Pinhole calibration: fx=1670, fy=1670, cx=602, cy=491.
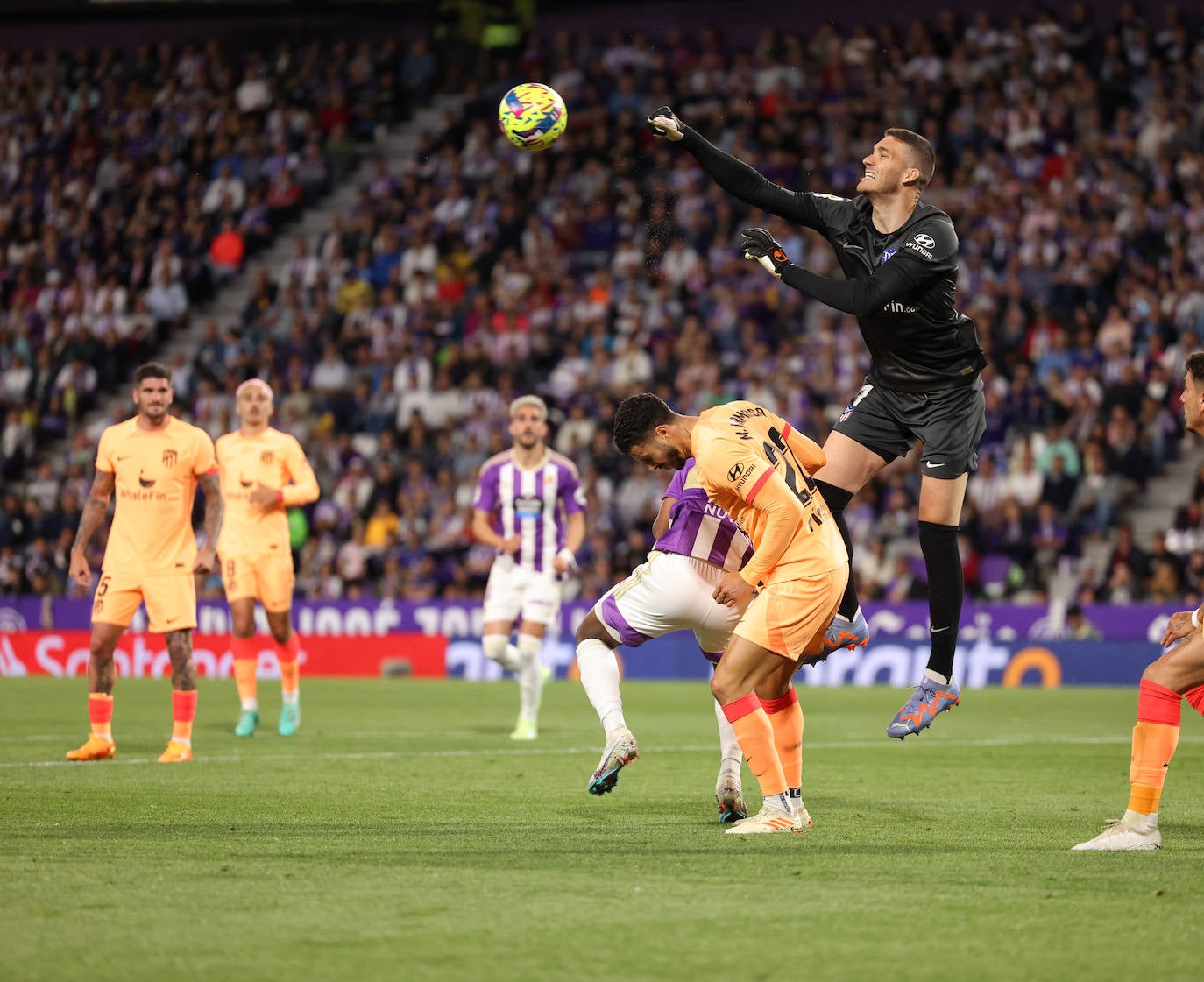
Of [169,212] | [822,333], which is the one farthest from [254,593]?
[169,212]

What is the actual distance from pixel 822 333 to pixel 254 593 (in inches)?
457

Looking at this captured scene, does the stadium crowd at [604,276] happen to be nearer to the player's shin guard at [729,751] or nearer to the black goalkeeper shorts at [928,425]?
the black goalkeeper shorts at [928,425]

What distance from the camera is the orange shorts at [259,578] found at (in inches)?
527

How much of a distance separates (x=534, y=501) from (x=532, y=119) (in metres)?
5.13

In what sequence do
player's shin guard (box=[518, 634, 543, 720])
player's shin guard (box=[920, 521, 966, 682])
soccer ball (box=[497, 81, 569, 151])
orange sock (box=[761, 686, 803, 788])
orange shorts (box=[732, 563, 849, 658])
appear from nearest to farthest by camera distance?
1. orange shorts (box=[732, 563, 849, 658])
2. orange sock (box=[761, 686, 803, 788])
3. player's shin guard (box=[920, 521, 966, 682])
4. soccer ball (box=[497, 81, 569, 151])
5. player's shin guard (box=[518, 634, 543, 720])

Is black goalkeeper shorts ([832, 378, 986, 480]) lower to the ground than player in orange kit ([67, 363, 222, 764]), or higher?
higher

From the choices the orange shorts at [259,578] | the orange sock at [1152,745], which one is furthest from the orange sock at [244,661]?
the orange sock at [1152,745]

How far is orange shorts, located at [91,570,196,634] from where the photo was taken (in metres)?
10.9

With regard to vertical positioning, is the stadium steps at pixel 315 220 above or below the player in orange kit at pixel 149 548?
above

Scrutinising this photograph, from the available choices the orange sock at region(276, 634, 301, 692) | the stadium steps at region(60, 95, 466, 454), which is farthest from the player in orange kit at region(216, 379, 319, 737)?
the stadium steps at region(60, 95, 466, 454)

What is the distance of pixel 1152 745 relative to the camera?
691 centimetres

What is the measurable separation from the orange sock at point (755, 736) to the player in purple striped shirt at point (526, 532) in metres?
6.42

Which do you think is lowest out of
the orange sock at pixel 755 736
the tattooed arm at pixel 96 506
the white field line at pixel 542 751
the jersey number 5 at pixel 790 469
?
the white field line at pixel 542 751

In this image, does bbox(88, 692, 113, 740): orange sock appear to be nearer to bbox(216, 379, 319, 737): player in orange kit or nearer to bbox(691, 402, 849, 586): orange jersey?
bbox(216, 379, 319, 737): player in orange kit
